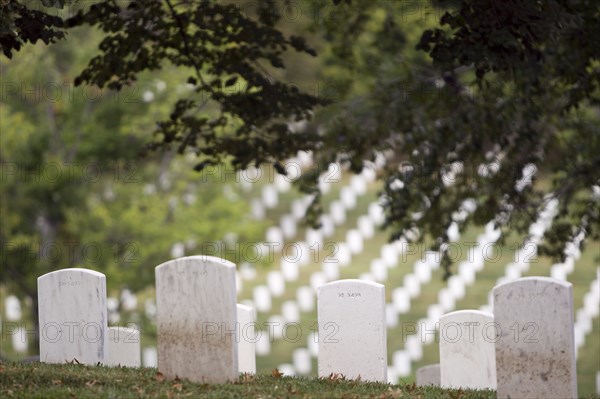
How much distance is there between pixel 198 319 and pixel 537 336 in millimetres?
2852

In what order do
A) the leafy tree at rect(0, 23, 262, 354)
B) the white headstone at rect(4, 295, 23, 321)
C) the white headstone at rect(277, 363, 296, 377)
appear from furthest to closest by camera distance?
the white headstone at rect(4, 295, 23, 321), the white headstone at rect(277, 363, 296, 377), the leafy tree at rect(0, 23, 262, 354)

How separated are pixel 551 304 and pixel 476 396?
1263mm

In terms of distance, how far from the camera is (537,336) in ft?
25.2

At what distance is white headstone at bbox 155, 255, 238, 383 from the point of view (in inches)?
331

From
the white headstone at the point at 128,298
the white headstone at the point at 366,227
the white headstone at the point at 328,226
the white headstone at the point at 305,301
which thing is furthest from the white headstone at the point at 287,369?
the white headstone at the point at 328,226

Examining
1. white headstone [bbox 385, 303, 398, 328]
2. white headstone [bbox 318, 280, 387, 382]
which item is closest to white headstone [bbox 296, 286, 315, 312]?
white headstone [bbox 385, 303, 398, 328]

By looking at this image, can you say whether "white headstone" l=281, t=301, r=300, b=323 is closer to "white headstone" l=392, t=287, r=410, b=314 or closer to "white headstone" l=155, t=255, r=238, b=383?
"white headstone" l=392, t=287, r=410, b=314

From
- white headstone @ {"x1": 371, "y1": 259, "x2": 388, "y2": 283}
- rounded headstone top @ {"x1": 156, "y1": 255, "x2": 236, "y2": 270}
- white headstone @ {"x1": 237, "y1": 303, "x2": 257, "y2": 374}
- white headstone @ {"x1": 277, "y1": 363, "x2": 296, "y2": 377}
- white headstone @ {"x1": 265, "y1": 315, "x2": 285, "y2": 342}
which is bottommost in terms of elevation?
white headstone @ {"x1": 237, "y1": 303, "x2": 257, "y2": 374}

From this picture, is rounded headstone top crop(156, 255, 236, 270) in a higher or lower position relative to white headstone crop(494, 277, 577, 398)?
higher

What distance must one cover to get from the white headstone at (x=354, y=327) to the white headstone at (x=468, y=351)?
77 cm

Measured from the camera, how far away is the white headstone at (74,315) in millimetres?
9609

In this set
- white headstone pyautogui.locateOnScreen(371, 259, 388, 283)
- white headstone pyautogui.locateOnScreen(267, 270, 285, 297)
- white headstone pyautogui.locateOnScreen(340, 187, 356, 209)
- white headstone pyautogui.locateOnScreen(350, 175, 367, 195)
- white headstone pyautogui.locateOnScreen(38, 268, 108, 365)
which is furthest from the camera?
white headstone pyautogui.locateOnScreen(350, 175, 367, 195)

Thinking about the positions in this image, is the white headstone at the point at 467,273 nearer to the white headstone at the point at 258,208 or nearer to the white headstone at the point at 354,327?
the white headstone at the point at 258,208

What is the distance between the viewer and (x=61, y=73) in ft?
90.5
